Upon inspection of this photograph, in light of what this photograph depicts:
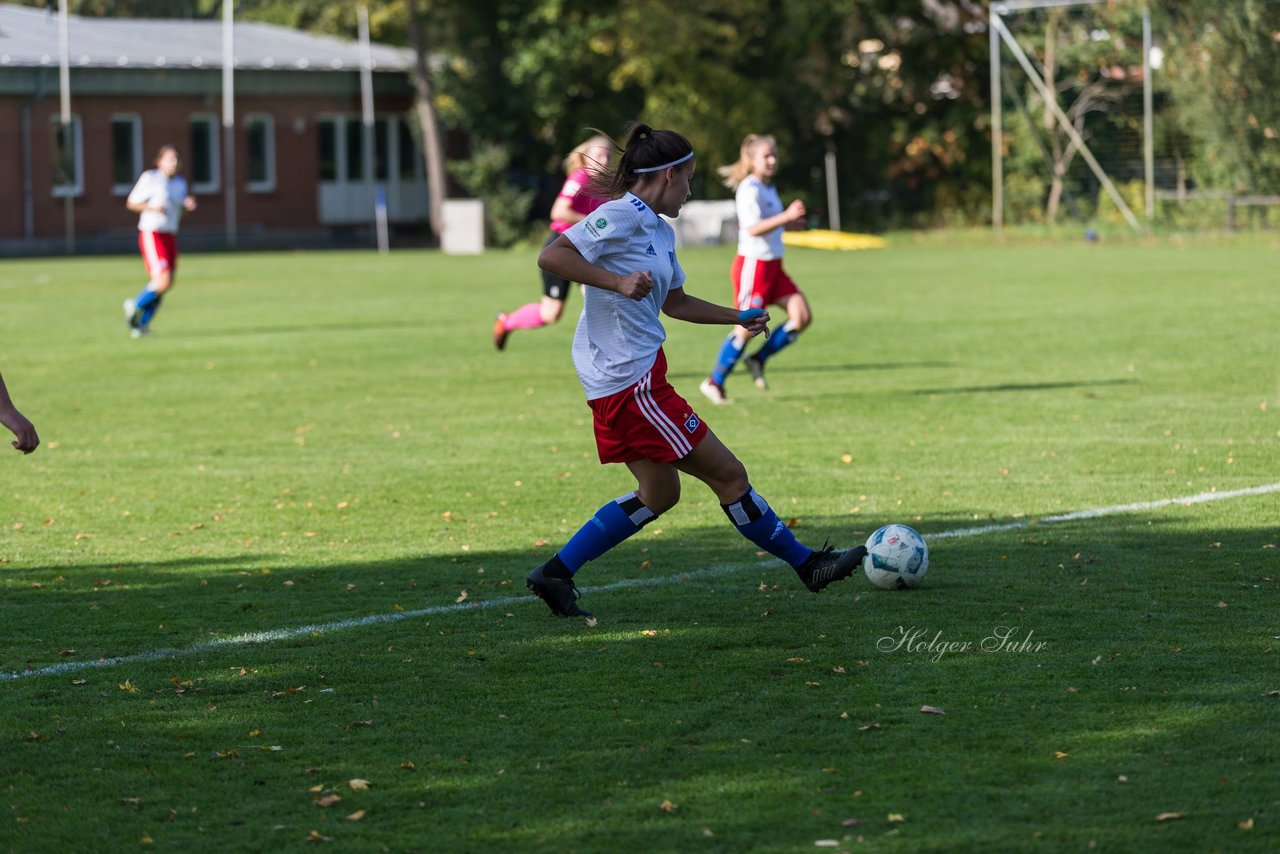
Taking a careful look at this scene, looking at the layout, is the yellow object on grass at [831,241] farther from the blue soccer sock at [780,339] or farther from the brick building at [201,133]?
the blue soccer sock at [780,339]

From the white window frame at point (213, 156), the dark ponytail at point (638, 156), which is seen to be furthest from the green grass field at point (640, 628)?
the white window frame at point (213, 156)

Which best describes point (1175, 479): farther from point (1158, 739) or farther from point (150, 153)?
point (150, 153)

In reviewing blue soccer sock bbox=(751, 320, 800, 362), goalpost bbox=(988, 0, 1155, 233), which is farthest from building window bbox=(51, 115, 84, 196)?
blue soccer sock bbox=(751, 320, 800, 362)

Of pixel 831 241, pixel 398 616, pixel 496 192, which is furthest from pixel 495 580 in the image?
pixel 496 192

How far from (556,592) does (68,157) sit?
41.5m

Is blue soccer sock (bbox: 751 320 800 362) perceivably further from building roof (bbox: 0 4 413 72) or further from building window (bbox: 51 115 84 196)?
building window (bbox: 51 115 84 196)

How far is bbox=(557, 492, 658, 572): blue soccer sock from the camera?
6.52 meters

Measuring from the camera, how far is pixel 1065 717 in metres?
5.04

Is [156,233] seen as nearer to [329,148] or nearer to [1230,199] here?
[1230,199]

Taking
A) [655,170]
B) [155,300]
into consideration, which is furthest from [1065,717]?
[155,300]

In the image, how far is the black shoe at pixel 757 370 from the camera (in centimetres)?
1403

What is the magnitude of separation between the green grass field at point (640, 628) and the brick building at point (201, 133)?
1255 inches

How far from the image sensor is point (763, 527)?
6.56 m

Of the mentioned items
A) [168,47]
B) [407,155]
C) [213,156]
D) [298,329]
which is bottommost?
[298,329]
